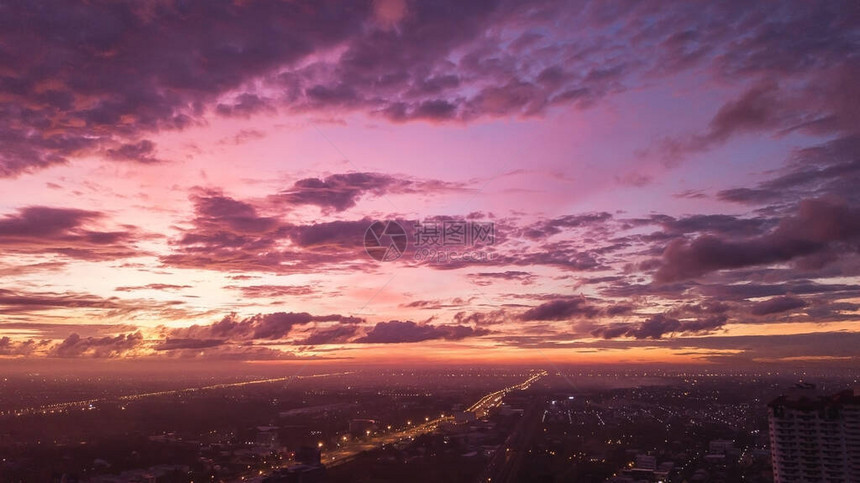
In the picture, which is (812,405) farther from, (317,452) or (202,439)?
(202,439)

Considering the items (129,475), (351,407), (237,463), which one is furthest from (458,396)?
(129,475)

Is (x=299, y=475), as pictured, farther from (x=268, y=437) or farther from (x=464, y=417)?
(x=464, y=417)

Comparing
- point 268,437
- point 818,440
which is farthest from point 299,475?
point 818,440

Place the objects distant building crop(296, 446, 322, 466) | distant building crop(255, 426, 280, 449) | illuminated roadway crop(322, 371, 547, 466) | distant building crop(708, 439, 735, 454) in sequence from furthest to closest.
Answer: distant building crop(255, 426, 280, 449) < illuminated roadway crop(322, 371, 547, 466) < distant building crop(708, 439, 735, 454) < distant building crop(296, 446, 322, 466)

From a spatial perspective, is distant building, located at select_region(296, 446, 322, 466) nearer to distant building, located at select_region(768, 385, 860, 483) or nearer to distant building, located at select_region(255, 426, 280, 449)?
distant building, located at select_region(255, 426, 280, 449)

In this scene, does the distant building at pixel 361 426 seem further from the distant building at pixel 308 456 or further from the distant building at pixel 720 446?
the distant building at pixel 720 446

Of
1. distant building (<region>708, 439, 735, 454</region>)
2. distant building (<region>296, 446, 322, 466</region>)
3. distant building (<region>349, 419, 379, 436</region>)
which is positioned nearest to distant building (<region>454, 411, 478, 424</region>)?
distant building (<region>349, 419, 379, 436</region>)

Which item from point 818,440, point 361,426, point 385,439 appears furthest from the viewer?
point 361,426

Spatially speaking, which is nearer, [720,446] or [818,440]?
[818,440]

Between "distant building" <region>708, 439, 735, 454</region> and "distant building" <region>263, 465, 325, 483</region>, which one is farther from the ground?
"distant building" <region>263, 465, 325, 483</region>
